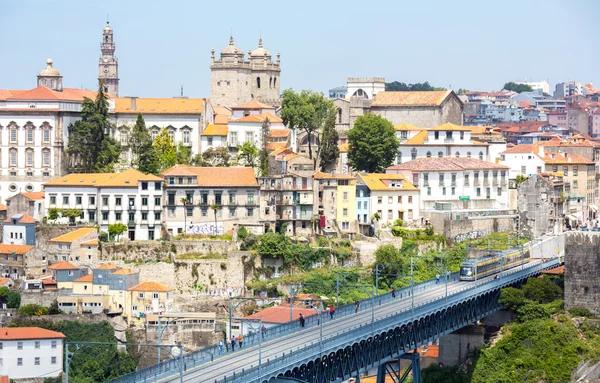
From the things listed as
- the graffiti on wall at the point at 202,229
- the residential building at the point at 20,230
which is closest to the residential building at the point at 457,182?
the graffiti on wall at the point at 202,229

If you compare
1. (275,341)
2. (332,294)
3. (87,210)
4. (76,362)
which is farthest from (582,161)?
(275,341)

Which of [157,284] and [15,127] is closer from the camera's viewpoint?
[157,284]

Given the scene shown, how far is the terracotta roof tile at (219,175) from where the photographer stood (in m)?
89.7

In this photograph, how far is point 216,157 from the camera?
3949 inches

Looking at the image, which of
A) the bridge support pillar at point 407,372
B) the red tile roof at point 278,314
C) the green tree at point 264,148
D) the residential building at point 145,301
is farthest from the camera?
the green tree at point 264,148

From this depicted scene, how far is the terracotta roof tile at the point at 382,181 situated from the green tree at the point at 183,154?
13368 mm

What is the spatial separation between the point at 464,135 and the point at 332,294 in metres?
29.9

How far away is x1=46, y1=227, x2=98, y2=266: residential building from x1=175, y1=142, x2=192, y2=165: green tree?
584 inches

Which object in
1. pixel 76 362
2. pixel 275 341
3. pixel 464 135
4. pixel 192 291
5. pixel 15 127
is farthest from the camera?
pixel 464 135

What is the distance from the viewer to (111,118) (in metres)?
102

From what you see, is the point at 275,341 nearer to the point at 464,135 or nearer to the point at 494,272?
the point at 494,272

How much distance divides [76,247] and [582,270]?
105ft

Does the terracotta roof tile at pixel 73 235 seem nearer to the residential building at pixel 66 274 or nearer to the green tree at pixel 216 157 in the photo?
the residential building at pixel 66 274

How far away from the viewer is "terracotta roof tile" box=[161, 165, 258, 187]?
89.7 meters
